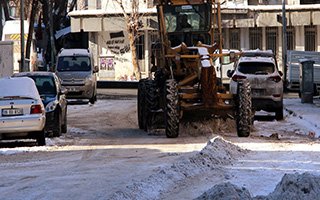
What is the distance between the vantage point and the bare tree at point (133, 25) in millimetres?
53438

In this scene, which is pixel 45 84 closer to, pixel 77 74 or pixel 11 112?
pixel 11 112

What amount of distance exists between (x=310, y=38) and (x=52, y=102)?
37.4 meters

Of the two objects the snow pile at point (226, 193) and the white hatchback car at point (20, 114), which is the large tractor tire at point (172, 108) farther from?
the snow pile at point (226, 193)

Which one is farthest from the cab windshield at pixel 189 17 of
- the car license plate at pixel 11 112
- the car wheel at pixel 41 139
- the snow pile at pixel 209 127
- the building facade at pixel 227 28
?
the building facade at pixel 227 28

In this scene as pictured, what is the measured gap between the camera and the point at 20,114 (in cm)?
1786

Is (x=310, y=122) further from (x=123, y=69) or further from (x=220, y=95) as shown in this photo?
(x=123, y=69)

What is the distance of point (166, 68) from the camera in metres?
21.0

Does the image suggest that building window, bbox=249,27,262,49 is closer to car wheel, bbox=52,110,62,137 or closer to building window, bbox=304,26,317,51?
building window, bbox=304,26,317,51

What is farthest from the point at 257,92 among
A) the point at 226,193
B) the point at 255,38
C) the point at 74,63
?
the point at 255,38

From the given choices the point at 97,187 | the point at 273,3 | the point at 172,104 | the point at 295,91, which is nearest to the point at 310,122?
the point at 172,104

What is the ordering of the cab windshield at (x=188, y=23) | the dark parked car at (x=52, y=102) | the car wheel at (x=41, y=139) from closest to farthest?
1. the car wheel at (x=41, y=139)
2. the dark parked car at (x=52, y=102)
3. the cab windshield at (x=188, y=23)

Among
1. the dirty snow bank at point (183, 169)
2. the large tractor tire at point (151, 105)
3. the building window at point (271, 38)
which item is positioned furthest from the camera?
the building window at point (271, 38)

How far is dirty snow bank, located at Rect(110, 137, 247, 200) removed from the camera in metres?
11.2

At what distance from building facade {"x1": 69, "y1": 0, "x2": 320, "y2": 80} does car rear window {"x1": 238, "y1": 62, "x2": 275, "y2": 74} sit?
27522 mm
